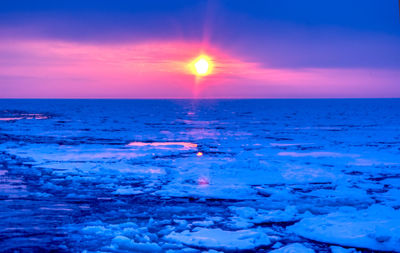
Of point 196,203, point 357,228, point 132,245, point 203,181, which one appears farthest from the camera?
point 203,181

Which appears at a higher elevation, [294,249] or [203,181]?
[203,181]

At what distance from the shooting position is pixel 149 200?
8.21 metres

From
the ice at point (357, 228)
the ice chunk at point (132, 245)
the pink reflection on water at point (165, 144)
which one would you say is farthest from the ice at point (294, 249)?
the pink reflection on water at point (165, 144)

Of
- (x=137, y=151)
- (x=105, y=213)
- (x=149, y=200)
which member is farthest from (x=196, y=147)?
(x=105, y=213)

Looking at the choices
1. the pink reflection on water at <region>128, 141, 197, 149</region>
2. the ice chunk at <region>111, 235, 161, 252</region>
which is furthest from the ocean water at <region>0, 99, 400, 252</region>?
the pink reflection on water at <region>128, 141, 197, 149</region>

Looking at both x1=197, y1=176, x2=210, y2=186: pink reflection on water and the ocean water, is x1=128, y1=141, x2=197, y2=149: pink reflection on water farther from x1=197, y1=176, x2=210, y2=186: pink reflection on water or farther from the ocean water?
x1=197, y1=176, x2=210, y2=186: pink reflection on water

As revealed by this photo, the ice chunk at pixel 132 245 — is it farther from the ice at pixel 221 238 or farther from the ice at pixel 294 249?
the ice at pixel 294 249

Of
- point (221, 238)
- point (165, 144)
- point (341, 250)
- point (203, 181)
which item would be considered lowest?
point (341, 250)

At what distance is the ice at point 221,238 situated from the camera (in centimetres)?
564

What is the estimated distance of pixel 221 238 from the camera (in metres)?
5.91

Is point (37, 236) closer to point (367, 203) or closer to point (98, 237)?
point (98, 237)

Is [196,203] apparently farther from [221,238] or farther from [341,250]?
[341,250]

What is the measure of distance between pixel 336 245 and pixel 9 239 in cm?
445

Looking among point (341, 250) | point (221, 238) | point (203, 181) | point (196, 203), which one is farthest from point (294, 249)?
point (203, 181)
